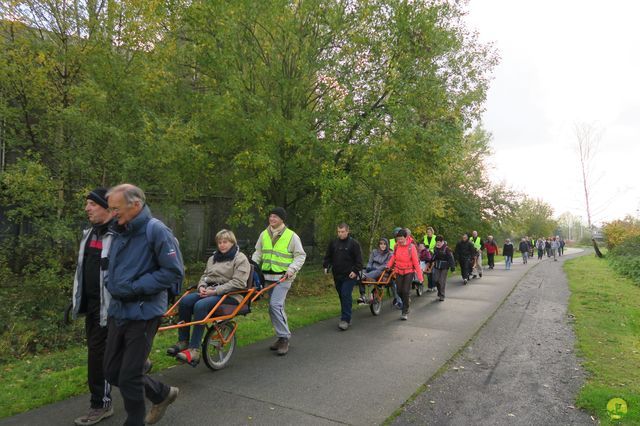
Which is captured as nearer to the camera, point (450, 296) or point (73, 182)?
point (73, 182)

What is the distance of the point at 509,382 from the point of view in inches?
206

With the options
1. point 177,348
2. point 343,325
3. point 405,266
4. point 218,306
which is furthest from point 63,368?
point 405,266

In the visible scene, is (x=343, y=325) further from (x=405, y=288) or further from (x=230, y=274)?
(x=230, y=274)

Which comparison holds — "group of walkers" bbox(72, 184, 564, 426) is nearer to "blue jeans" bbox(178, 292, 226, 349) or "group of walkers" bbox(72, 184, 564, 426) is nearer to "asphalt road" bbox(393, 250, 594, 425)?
"blue jeans" bbox(178, 292, 226, 349)

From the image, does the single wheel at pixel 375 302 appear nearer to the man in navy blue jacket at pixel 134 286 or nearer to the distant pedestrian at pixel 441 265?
the distant pedestrian at pixel 441 265

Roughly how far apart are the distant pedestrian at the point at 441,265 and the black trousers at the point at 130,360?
375 inches

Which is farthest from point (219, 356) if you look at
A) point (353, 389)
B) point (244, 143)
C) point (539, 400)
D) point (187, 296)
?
point (244, 143)

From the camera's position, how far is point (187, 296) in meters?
5.34

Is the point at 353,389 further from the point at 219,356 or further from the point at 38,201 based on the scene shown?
the point at 38,201

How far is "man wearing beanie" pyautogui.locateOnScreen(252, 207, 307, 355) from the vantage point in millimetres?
6195

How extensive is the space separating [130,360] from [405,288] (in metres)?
6.60

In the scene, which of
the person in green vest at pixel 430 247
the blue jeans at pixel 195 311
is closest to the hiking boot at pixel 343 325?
the blue jeans at pixel 195 311

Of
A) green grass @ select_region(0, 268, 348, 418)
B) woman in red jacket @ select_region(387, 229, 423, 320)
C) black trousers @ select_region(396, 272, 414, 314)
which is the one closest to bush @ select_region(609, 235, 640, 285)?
woman in red jacket @ select_region(387, 229, 423, 320)

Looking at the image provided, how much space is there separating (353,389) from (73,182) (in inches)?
280
